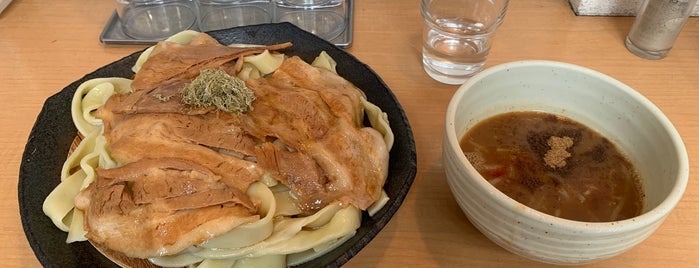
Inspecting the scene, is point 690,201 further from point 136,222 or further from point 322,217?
point 136,222

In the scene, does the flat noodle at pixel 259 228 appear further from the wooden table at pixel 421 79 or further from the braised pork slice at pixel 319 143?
the wooden table at pixel 421 79

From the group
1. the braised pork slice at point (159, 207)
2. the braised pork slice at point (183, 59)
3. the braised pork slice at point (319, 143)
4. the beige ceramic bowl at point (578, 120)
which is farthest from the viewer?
the braised pork slice at point (183, 59)

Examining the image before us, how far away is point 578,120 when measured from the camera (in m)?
1.17

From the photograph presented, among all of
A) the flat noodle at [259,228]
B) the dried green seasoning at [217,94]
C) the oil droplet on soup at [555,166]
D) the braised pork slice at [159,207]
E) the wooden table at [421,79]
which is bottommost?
the wooden table at [421,79]

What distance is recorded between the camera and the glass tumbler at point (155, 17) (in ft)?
5.73

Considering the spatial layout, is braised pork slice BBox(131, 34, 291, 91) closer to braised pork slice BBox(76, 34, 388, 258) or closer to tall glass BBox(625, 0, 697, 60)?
braised pork slice BBox(76, 34, 388, 258)

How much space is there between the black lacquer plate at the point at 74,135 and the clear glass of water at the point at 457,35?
0.29 meters

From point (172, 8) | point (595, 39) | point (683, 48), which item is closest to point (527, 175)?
point (595, 39)

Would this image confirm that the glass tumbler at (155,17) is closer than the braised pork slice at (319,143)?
No

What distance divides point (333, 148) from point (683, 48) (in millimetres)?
1284

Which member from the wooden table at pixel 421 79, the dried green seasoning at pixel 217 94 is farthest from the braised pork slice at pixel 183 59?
the wooden table at pixel 421 79

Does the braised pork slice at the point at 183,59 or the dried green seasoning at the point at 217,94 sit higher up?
the dried green seasoning at the point at 217,94

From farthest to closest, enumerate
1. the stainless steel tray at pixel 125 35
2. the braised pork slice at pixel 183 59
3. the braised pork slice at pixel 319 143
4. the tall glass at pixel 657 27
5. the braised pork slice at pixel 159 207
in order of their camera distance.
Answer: the stainless steel tray at pixel 125 35 → the tall glass at pixel 657 27 → the braised pork slice at pixel 183 59 → the braised pork slice at pixel 319 143 → the braised pork slice at pixel 159 207

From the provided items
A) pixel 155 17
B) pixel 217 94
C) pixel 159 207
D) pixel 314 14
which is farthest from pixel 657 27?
pixel 155 17
